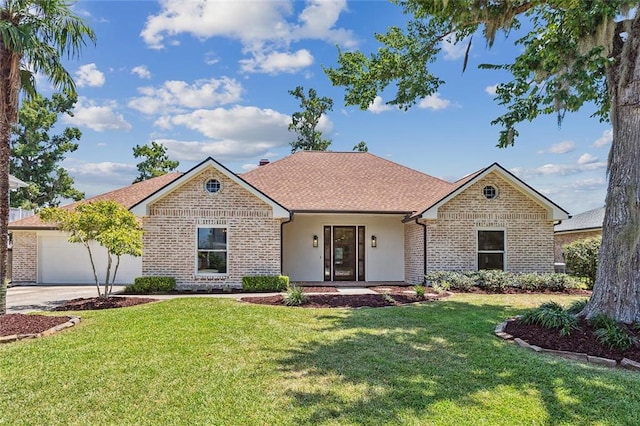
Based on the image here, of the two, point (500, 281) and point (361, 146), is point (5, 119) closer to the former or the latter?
point (500, 281)

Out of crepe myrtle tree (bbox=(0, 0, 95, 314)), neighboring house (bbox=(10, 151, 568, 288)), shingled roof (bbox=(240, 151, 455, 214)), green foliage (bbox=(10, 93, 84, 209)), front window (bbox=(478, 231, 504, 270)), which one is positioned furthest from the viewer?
green foliage (bbox=(10, 93, 84, 209))

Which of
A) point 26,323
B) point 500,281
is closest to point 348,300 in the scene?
point 500,281

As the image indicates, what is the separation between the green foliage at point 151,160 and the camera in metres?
35.7

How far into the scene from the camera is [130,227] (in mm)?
12117

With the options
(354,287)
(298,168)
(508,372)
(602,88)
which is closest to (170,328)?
(508,372)

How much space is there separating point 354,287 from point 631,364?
10350 millimetres

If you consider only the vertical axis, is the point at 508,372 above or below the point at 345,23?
below

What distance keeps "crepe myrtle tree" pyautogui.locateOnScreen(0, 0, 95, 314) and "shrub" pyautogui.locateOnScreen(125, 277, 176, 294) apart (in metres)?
5.12

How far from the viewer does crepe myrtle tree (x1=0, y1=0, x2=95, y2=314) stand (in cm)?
851

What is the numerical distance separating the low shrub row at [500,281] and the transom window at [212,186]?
8333 millimetres

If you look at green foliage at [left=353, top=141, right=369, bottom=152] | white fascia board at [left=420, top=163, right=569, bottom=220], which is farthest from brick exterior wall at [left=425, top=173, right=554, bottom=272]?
green foliage at [left=353, top=141, right=369, bottom=152]

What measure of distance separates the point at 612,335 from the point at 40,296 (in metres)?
15.2

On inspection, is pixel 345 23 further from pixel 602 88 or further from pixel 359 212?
pixel 602 88

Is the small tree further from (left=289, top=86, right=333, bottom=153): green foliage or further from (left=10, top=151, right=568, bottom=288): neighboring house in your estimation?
(left=289, top=86, right=333, bottom=153): green foliage
